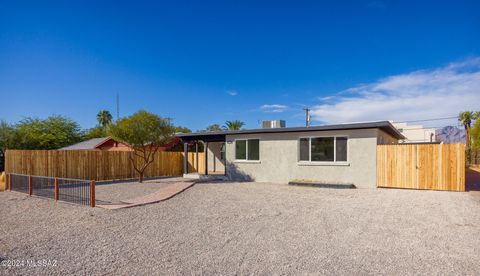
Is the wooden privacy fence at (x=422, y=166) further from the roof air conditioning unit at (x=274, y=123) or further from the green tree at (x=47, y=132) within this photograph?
the green tree at (x=47, y=132)

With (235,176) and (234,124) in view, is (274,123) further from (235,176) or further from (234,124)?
(234,124)

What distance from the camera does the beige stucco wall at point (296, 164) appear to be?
12.5m

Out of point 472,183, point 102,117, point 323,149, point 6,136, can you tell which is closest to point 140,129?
point 323,149

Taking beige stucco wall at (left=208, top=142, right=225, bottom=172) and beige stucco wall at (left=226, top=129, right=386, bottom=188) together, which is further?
beige stucco wall at (left=208, top=142, right=225, bottom=172)

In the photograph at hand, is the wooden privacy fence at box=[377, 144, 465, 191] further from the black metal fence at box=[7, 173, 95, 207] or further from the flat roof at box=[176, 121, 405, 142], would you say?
the black metal fence at box=[7, 173, 95, 207]

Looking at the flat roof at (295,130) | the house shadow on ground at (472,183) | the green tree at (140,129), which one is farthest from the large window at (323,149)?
the green tree at (140,129)

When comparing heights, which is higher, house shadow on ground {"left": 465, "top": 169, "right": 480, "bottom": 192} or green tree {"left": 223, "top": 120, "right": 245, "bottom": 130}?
green tree {"left": 223, "top": 120, "right": 245, "bottom": 130}

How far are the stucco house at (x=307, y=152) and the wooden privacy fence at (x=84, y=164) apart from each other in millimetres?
4410

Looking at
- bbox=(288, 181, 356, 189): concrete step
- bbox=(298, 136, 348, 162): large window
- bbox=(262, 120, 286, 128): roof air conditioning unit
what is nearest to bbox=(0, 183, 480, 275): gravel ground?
bbox=(288, 181, 356, 189): concrete step

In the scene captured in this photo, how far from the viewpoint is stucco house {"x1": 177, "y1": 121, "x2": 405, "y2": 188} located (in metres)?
12.5

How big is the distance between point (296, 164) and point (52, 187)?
38.3 ft

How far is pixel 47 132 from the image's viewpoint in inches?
1131

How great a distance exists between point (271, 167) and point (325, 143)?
3.31 m

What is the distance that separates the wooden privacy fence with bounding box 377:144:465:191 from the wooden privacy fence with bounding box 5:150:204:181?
42.4ft
